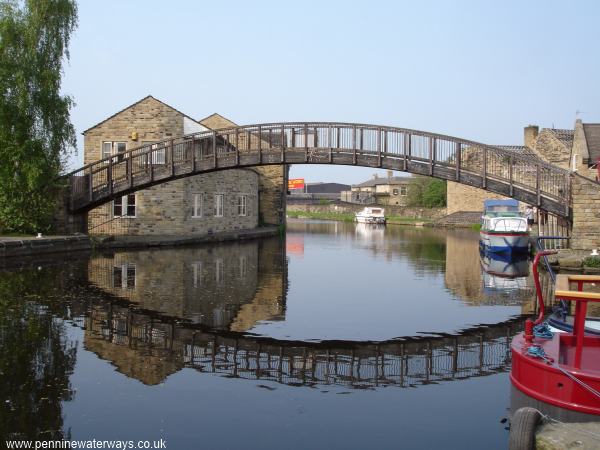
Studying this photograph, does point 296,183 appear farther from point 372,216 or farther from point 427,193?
point 372,216

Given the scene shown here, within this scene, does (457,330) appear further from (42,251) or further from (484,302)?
(42,251)

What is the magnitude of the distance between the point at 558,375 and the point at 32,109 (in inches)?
941

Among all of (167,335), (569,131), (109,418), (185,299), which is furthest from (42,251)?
(569,131)

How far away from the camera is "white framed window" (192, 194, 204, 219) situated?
32.5 meters

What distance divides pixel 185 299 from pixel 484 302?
745 centimetres

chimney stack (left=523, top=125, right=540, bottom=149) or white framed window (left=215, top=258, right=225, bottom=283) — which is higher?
chimney stack (left=523, top=125, right=540, bottom=149)

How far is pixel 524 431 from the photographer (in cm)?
589

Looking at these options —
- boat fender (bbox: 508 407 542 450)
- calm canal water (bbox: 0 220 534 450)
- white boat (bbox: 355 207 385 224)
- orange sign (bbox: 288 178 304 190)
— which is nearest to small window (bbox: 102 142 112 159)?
calm canal water (bbox: 0 220 534 450)

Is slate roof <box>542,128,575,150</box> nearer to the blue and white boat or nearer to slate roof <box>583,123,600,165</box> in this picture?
slate roof <box>583,123,600,165</box>

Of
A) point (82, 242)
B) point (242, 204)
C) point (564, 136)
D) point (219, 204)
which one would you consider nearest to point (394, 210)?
point (564, 136)

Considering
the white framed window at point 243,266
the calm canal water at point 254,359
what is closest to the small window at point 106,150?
the white framed window at point 243,266

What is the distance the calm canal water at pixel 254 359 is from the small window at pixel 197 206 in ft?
42.7

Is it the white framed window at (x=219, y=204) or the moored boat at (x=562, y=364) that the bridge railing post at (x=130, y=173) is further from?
the moored boat at (x=562, y=364)

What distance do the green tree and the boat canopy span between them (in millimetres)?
20289
